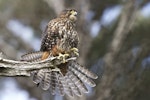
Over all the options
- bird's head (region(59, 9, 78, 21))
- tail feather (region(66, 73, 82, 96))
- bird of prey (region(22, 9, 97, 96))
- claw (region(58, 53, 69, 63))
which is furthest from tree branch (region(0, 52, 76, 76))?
tail feather (region(66, 73, 82, 96))

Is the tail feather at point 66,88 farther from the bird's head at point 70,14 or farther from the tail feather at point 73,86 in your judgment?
→ the bird's head at point 70,14

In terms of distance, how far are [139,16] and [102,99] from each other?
2.03m

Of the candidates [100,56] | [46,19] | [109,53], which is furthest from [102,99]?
[46,19]

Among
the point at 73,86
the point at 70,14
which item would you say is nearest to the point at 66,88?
the point at 73,86

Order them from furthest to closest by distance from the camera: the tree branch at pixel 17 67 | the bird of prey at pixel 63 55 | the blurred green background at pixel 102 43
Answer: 1. the blurred green background at pixel 102 43
2. the bird of prey at pixel 63 55
3. the tree branch at pixel 17 67

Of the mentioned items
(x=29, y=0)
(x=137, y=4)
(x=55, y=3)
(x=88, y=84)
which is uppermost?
(x=29, y=0)

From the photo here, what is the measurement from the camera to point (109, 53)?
952 centimetres

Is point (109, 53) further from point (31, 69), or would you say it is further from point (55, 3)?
point (31, 69)

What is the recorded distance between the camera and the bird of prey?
4.87m

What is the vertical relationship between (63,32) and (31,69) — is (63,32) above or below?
above

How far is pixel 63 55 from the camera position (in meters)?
4.52

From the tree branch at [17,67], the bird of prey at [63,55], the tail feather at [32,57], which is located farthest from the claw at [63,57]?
the tail feather at [32,57]

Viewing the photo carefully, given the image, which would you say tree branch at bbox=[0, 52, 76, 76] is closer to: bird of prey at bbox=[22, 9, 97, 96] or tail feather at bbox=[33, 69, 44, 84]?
bird of prey at bbox=[22, 9, 97, 96]

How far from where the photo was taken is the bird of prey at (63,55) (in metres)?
4.87
